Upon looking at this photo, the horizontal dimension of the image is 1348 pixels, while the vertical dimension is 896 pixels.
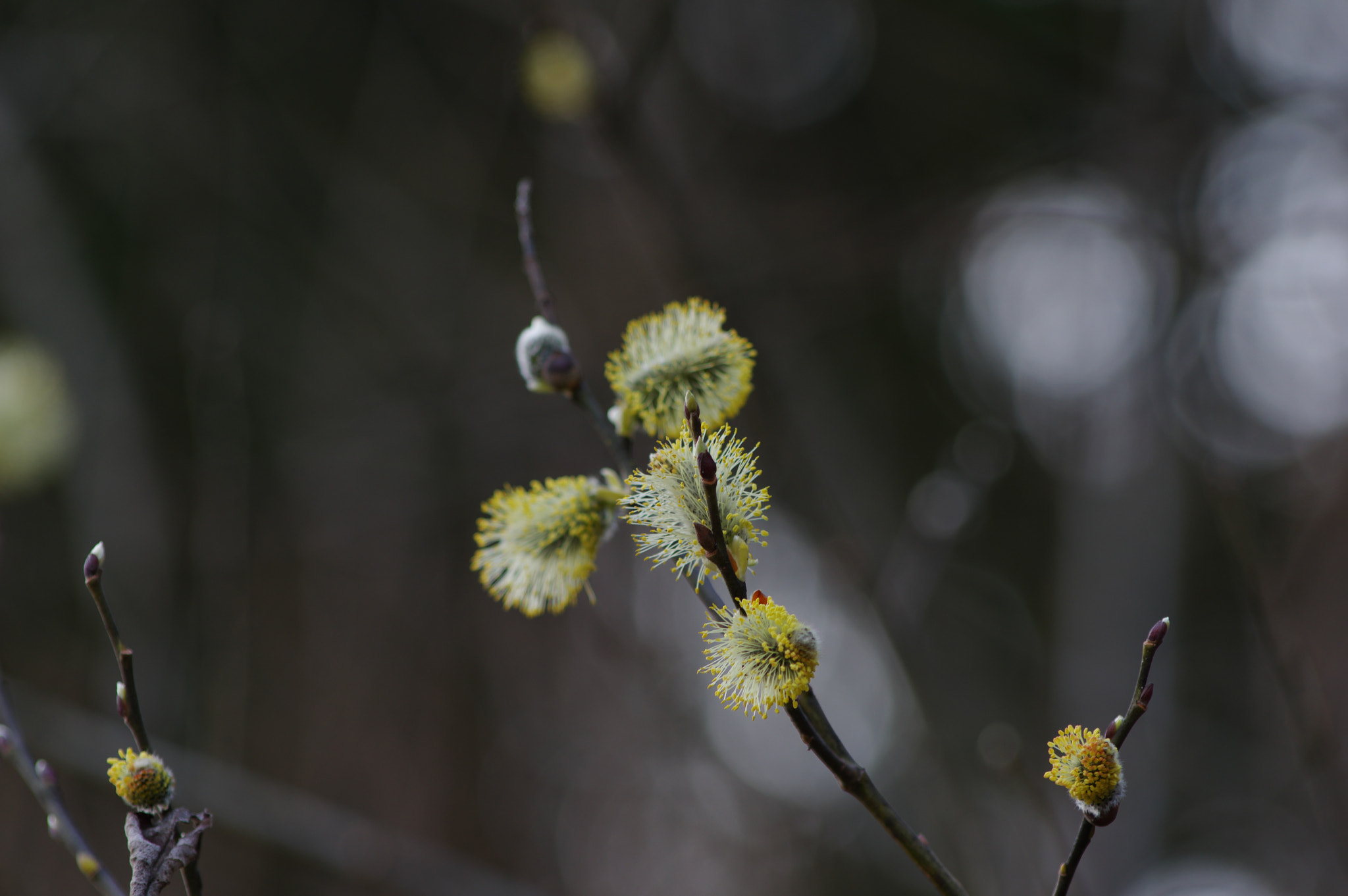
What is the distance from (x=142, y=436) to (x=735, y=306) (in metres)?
2.29

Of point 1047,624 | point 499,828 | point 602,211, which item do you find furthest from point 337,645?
point 1047,624

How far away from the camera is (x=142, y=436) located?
3.01m

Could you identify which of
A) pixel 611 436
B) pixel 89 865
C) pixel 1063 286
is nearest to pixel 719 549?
pixel 611 436

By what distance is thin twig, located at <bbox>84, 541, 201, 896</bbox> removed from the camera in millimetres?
633

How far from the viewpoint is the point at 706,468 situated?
0.57 m

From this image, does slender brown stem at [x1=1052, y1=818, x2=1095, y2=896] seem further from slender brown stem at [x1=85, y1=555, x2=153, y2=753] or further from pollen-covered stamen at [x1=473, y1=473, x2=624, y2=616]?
slender brown stem at [x1=85, y1=555, x2=153, y2=753]

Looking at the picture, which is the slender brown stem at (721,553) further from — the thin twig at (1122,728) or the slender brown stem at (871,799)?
the thin twig at (1122,728)

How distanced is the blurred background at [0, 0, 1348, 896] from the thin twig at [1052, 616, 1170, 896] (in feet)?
4.00

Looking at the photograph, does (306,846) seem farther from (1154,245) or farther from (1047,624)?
(1047,624)

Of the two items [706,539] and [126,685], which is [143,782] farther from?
[706,539]

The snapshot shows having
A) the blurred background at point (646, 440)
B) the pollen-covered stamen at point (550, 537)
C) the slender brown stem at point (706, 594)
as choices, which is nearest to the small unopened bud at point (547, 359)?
the pollen-covered stamen at point (550, 537)

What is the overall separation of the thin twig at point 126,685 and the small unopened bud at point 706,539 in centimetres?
43

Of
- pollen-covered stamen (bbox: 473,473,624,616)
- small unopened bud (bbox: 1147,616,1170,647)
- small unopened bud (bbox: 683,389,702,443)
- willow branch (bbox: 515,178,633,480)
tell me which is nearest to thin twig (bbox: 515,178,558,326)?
willow branch (bbox: 515,178,633,480)

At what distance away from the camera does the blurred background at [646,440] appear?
2.36 metres
